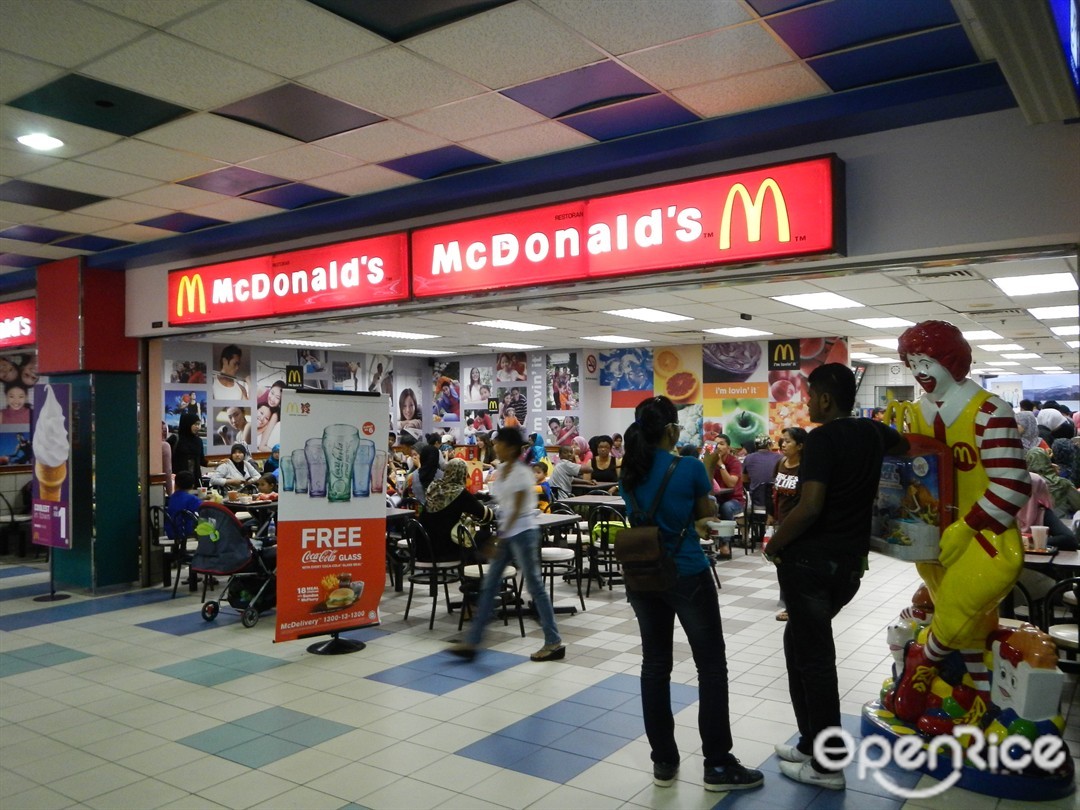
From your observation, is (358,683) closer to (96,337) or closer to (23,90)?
(23,90)

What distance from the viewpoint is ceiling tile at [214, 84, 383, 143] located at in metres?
4.11

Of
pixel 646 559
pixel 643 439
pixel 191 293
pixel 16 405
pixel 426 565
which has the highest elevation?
pixel 191 293

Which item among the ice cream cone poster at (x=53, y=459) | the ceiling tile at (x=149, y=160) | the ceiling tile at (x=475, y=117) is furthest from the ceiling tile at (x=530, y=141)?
the ice cream cone poster at (x=53, y=459)

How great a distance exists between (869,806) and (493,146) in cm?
388

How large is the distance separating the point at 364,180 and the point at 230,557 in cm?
323

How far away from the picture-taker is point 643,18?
3281mm

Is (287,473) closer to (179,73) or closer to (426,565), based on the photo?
(426,565)

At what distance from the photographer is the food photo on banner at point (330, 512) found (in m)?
5.46

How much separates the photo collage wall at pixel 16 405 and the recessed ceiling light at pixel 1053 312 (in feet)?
48.8

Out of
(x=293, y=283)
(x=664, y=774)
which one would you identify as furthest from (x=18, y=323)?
(x=664, y=774)

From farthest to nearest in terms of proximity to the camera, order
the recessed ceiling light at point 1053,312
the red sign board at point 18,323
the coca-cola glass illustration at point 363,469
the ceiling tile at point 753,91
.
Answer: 1. the recessed ceiling light at point 1053,312
2. the red sign board at point 18,323
3. the coca-cola glass illustration at point 363,469
4. the ceiling tile at point 753,91

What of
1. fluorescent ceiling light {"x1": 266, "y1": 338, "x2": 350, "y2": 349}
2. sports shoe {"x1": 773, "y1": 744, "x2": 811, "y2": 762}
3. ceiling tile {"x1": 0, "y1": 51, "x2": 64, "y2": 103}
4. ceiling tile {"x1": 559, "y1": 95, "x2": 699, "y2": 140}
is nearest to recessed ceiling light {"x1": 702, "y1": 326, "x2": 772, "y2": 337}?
fluorescent ceiling light {"x1": 266, "y1": 338, "x2": 350, "y2": 349}

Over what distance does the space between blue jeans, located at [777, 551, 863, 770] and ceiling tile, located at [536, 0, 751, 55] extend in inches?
86.6

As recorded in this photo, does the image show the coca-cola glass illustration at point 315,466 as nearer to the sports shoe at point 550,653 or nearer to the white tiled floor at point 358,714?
the white tiled floor at point 358,714
